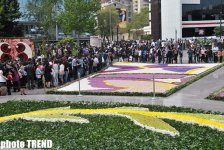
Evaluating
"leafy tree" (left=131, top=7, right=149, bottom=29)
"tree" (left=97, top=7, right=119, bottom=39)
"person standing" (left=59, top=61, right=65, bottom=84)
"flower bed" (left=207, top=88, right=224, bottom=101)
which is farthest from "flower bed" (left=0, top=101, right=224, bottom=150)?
"leafy tree" (left=131, top=7, right=149, bottom=29)

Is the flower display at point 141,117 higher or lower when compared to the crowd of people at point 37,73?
lower

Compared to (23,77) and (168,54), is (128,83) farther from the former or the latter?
(168,54)

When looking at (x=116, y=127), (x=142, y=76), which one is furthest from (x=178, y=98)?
(x=142, y=76)

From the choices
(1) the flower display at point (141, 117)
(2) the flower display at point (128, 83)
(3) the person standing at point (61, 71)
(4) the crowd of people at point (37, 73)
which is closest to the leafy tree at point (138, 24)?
(2) the flower display at point (128, 83)

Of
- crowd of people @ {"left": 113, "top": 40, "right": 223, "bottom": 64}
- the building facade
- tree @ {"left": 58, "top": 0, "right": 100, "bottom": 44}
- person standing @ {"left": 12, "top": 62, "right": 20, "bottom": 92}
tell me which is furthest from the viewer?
the building facade

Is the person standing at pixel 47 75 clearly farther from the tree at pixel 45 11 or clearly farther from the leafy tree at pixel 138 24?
the leafy tree at pixel 138 24

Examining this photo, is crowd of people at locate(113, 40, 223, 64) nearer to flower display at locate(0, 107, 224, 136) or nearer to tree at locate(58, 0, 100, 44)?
tree at locate(58, 0, 100, 44)

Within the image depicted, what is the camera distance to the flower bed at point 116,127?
12.9 metres

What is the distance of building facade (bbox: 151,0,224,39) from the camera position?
88.0 m

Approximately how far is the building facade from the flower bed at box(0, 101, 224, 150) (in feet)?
231

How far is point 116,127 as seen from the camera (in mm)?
14891

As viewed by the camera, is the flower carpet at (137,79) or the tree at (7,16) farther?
the tree at (7,16)

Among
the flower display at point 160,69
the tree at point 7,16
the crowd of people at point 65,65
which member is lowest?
the flower display at point 160,69

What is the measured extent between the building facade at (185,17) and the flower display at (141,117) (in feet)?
234
